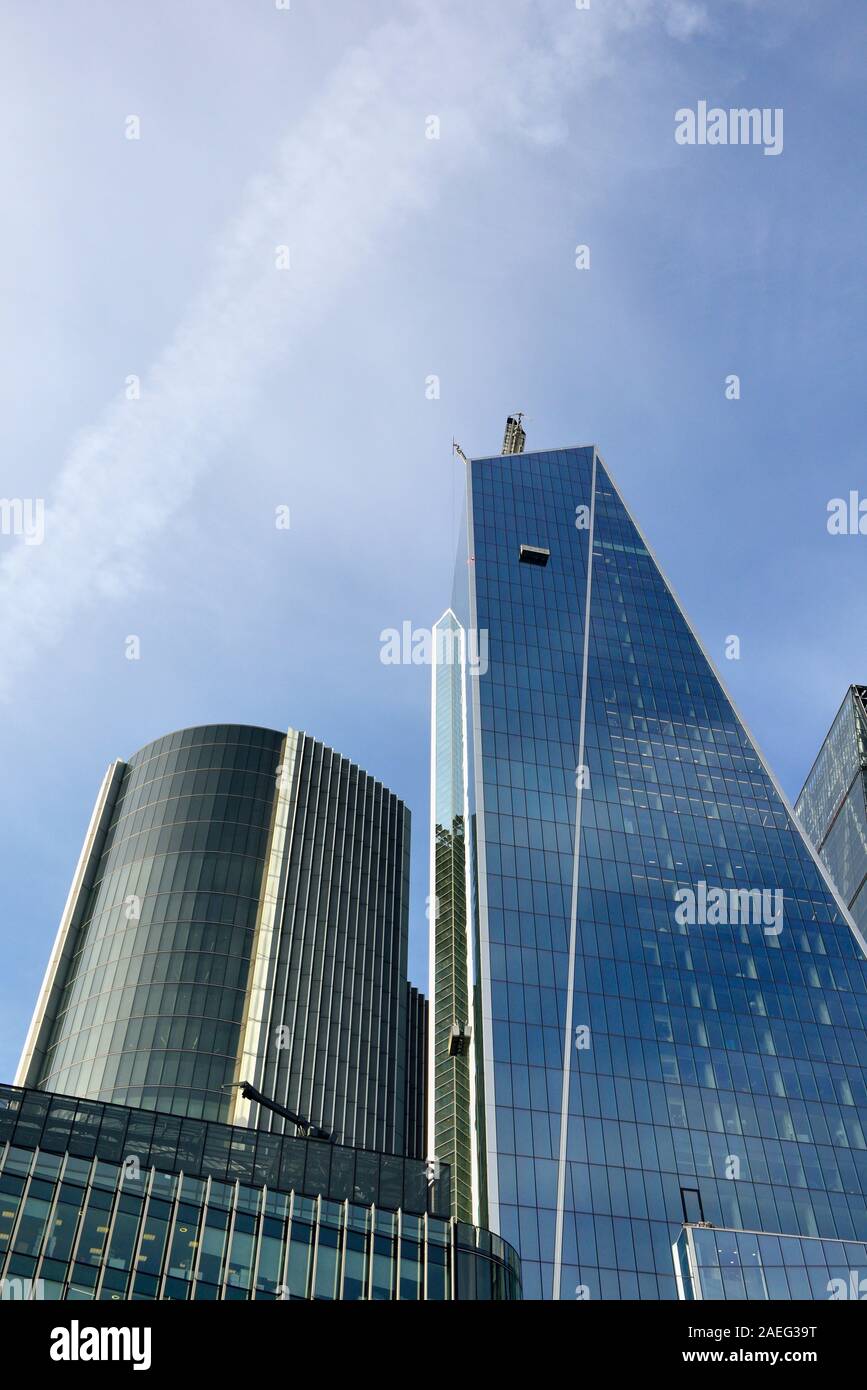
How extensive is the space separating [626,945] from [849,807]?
4143 inches

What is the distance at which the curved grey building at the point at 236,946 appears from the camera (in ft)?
315

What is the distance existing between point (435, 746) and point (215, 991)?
45.6 metres


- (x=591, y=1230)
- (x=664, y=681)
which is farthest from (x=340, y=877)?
(x=591, y=1230)

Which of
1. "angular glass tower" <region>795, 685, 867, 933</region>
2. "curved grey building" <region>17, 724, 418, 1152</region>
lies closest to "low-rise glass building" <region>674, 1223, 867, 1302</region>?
"curved grey building" <region>17, 724, 418, 1152</region>

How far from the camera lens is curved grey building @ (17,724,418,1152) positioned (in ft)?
315

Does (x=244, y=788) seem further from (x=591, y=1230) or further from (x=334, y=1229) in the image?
(x=334, y=1229)

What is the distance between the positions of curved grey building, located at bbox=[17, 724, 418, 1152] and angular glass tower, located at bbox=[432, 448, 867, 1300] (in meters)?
9.84

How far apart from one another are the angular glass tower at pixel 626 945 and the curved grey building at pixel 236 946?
9839mm

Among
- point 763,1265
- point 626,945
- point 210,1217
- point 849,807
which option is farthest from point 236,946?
Answer: point 849,807

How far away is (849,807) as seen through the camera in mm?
184875

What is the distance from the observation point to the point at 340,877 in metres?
117

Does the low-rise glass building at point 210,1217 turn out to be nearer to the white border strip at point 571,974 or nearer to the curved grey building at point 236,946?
the white border strip at point 571,974

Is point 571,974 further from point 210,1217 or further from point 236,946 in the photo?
point 210,1217

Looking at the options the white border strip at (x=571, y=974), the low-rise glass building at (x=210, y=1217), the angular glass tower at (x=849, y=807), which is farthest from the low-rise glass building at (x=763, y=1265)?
→ the angular glass tower at (x=849, y=807)
